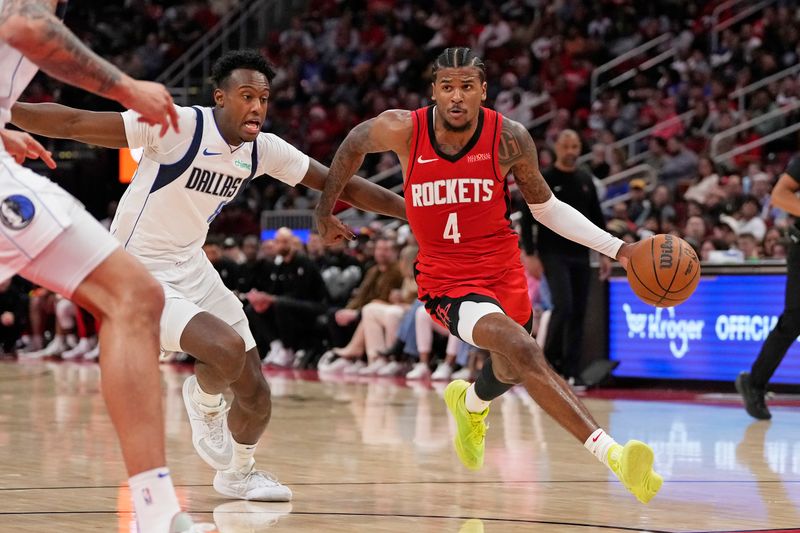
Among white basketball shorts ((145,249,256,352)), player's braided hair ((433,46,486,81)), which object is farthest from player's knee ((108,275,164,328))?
player's braided hair ((433,46,486,81))

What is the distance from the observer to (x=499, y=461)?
6.84 meters

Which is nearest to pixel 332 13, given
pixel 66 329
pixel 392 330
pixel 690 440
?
pixel 66 329

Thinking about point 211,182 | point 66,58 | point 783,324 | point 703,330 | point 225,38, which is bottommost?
point 703,330

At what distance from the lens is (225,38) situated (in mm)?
23734

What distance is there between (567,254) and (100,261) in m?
7.73

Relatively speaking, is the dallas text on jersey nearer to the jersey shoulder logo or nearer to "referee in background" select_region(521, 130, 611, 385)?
the jersey shoulder logo

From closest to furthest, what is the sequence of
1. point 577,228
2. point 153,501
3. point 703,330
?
point 153,501 → point 577,228 → point 703,330

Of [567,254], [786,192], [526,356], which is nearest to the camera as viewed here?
[526,356]

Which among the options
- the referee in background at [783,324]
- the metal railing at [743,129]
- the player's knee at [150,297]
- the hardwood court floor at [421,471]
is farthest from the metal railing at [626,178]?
the player's knee at [150,297]

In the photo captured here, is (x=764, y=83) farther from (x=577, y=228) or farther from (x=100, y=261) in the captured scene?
(x=100, y=261)

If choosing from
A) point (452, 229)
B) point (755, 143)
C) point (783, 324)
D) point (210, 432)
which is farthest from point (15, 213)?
point (755, 143)

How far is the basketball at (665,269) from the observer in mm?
5766

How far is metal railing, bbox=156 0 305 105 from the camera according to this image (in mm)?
23359

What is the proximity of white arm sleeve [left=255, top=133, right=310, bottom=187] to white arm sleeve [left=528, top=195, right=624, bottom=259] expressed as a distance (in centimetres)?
112
